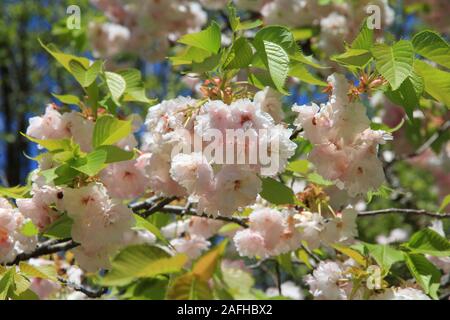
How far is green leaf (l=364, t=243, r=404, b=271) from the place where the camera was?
153 centimetres

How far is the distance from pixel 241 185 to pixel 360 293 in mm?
577

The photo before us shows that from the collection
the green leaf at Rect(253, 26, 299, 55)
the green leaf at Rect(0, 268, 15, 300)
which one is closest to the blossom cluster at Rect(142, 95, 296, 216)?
the green leaf at Rect(253, 26, 299, 55)

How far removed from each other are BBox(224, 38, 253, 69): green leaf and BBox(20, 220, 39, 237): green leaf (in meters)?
0.70

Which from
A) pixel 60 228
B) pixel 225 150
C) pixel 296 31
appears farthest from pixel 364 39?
pixel 296 31

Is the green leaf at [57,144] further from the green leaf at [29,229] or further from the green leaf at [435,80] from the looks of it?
the green leaf at [435,80]

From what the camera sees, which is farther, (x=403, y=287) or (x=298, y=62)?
(x=403, y=287)

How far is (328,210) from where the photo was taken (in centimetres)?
188

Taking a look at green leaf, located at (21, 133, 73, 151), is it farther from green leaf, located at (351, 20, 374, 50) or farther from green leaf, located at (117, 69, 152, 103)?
green leaf, located at (351, 20, 374, 50)

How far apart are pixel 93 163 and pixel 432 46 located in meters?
0.82

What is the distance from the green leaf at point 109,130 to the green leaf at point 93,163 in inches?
2.2

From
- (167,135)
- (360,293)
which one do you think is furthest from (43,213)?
(360,293)

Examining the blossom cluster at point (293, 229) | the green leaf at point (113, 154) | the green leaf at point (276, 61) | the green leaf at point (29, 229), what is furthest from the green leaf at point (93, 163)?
the blossom cluster at point (293, 229)

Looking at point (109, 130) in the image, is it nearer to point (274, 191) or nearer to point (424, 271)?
point (274, 191)
